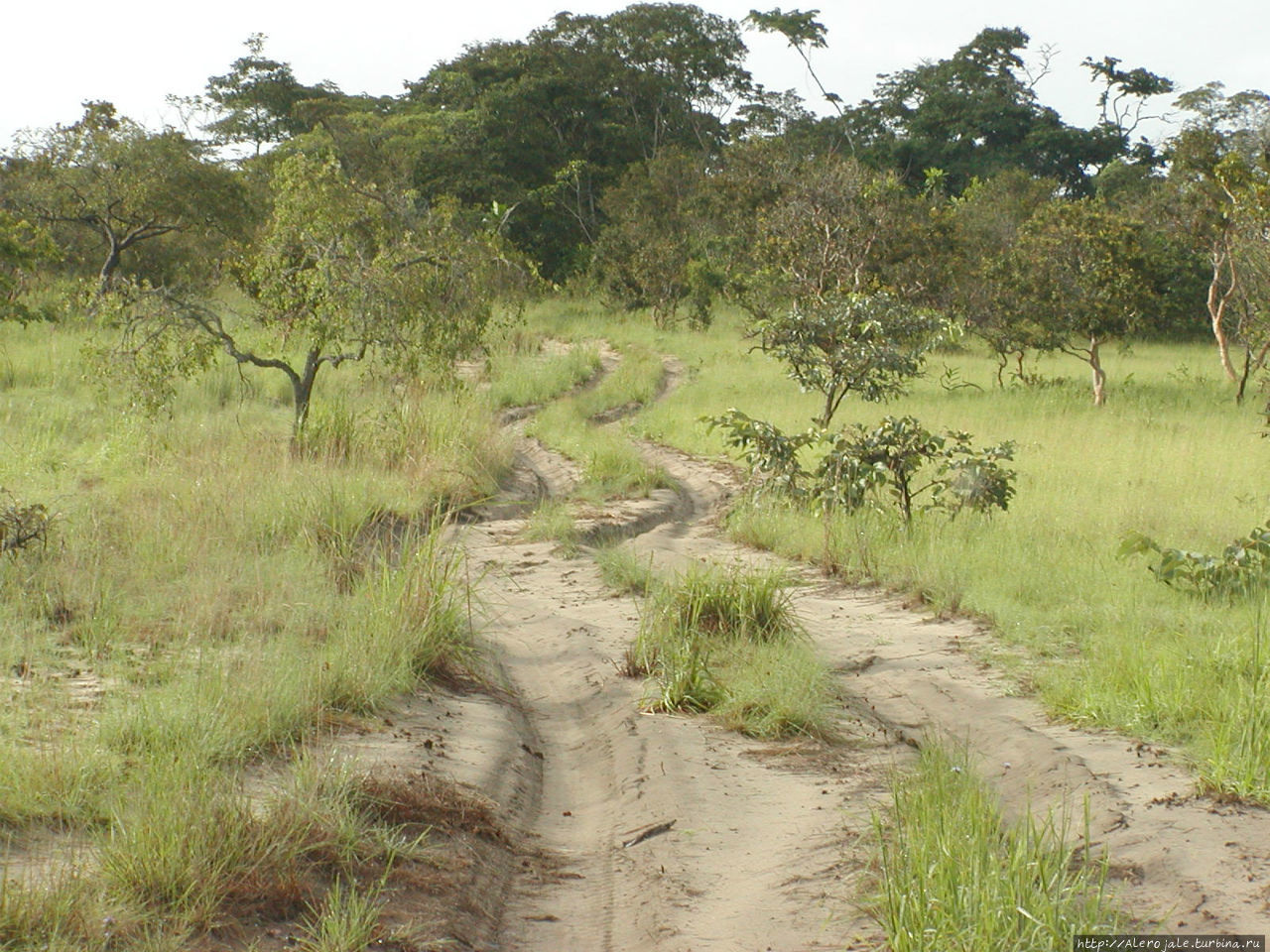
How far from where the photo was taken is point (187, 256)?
21.1 m

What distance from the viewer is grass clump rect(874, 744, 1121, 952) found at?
293 centimetres

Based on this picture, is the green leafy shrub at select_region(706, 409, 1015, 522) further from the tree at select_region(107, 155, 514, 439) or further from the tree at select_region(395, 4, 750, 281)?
the tree at select_region(395, 4, 750, 281)

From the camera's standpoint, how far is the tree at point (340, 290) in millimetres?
10258

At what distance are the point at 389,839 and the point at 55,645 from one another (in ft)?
8.17

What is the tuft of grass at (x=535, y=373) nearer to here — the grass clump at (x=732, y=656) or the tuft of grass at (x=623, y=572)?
the tuft of grass at (x=623, y=572)

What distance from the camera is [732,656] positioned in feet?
18.6

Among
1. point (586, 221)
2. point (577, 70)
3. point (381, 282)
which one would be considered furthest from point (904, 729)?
point (577, 70)

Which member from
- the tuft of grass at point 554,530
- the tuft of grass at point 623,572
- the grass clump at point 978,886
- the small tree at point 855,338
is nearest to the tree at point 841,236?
the small tree at point 855,338

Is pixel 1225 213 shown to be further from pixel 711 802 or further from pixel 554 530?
pixel 711 802

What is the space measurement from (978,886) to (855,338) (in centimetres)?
937

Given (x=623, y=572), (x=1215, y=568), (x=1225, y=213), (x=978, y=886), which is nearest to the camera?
(x=978, y=886)

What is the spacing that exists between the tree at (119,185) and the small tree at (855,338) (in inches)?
452

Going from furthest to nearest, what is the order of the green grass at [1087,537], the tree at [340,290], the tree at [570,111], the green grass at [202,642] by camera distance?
the tree at [570,111] < the tree at [340,290] < the green grass at [1087,537] < the green grass at [202,642]

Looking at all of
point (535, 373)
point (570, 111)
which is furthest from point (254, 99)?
point (535, 373)
